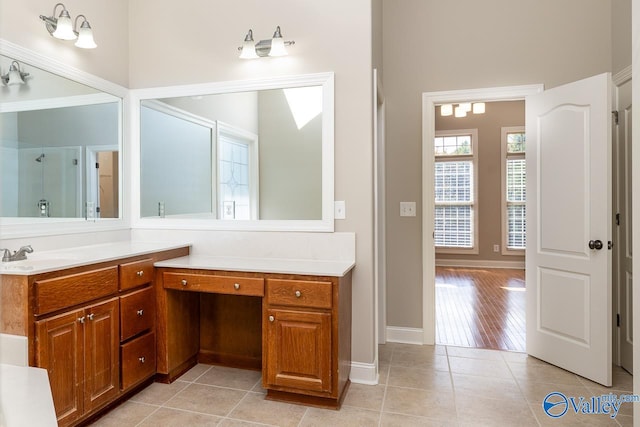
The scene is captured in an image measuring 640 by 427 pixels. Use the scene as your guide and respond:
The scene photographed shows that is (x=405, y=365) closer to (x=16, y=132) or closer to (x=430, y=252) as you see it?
(x=430, y=252)

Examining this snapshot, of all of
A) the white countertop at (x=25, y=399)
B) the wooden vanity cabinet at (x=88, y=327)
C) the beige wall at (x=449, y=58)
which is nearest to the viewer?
the white countertop at (x=25, y=399)

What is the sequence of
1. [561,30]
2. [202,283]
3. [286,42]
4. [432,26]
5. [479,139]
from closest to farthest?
[202,283] < [286,42] < [561,30] < [432,26] < [479,139]

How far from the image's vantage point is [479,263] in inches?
271

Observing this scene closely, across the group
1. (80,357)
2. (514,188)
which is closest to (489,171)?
(514,188)

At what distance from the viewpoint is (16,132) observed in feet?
7.12

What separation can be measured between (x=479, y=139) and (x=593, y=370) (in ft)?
16.6

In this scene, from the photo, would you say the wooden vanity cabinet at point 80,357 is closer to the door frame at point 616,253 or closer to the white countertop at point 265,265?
the white countertop at point 265,265

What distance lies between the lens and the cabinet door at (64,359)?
1.76m

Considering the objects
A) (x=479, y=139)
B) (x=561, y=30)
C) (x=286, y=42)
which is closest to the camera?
(x=286, y=42)

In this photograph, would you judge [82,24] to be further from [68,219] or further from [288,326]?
[288,326]

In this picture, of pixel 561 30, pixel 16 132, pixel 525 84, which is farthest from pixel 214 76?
pixel 561 30

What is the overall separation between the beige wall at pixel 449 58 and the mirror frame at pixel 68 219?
2.20 meters

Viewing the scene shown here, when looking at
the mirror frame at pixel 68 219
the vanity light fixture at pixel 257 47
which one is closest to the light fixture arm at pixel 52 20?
the mirror frame at pixel 68 219

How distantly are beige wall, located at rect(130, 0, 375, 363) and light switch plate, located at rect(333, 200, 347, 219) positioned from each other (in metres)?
0.03
